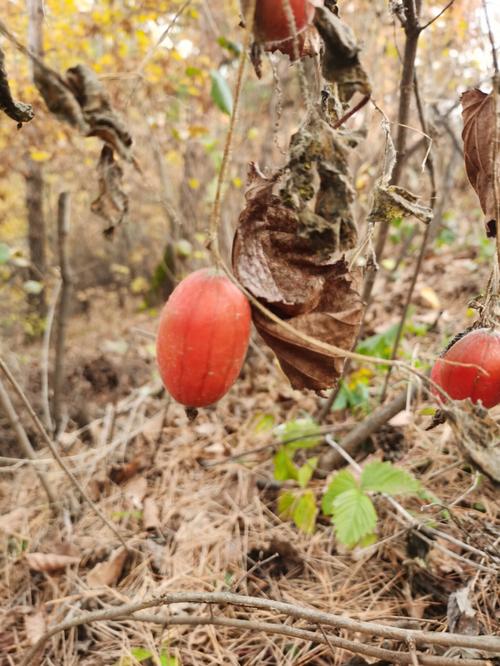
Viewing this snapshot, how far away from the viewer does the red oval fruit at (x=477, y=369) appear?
2.94 feet

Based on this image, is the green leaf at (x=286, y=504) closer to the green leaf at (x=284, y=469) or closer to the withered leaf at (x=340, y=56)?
the green leaf at (x=284, y=469)

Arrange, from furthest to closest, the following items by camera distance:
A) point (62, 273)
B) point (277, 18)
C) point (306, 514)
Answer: point (62, 273), point (306, 514), point (277, 18)

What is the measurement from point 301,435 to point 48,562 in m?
0.87

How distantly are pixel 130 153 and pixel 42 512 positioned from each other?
146cm

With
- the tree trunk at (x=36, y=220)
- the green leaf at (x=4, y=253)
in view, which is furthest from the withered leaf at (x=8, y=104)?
the tree trunk at (x=36, y=220)

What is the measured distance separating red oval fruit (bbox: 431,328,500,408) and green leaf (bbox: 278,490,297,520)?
85cm

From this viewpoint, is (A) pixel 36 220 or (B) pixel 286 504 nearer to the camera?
(B) pixel 286 504

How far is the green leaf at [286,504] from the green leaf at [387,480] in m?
0.33

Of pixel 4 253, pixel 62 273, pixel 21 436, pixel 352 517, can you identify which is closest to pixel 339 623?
pixel 352 517

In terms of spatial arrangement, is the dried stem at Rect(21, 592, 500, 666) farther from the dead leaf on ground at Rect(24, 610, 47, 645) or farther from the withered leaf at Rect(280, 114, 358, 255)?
the withered leaf at Rect(280, 114, 358, 255)

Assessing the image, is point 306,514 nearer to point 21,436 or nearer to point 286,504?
point 286,504

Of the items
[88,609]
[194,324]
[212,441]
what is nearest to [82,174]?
[212,441]

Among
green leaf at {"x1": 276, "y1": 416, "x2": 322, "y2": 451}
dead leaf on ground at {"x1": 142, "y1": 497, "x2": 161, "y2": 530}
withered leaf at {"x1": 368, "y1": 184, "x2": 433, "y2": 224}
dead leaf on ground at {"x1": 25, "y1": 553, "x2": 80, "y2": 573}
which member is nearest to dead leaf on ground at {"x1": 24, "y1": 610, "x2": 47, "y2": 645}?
dead leaf on ground at {"x1": 25, "y1": 553, "x2": 80, "y2": 573}

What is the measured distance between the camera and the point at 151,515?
1.83m
